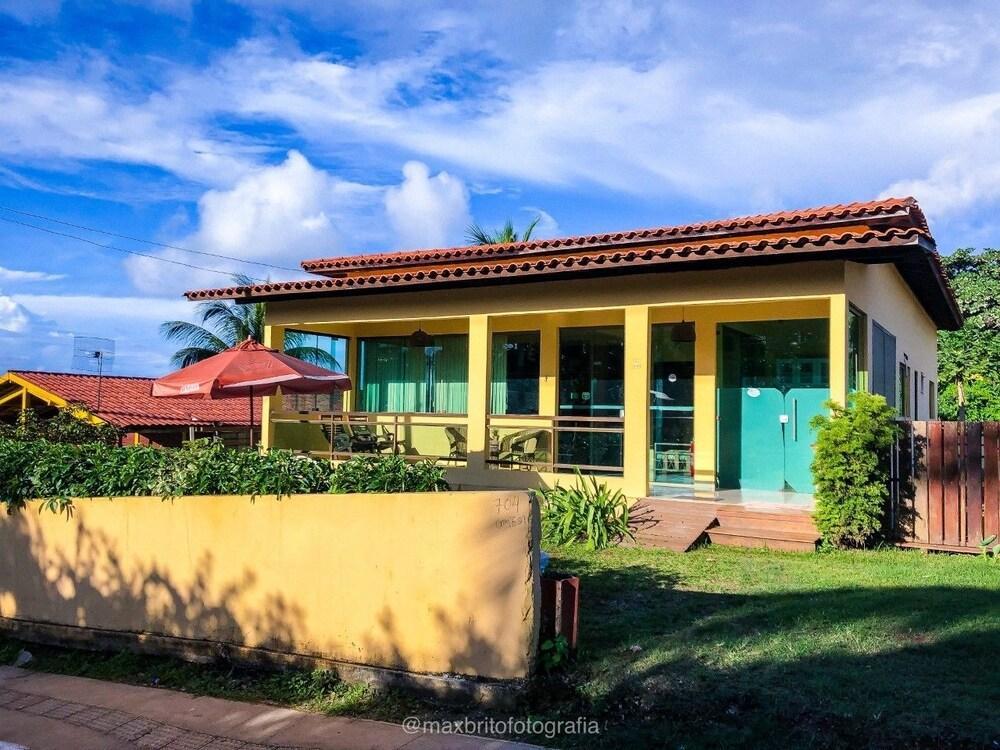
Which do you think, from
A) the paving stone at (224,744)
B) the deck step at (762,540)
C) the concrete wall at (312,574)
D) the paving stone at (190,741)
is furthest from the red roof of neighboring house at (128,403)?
the paving stone at (224,744)

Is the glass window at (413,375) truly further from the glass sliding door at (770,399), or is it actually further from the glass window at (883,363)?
the glass window at (883,363)

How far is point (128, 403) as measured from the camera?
827 inches

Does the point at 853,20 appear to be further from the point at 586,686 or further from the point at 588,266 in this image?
the point at 586,686

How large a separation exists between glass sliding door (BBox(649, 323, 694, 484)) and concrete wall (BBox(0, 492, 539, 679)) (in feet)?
22.0

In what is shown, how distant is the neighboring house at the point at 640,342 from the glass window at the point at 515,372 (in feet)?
0.08

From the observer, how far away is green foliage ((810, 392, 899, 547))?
830 centimetres

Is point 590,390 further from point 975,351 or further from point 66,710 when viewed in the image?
point 975,351

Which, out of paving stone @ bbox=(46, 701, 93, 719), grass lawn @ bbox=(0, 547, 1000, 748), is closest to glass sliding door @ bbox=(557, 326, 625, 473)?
grass lawn @ bbox=(0, 547, 1000, 748)

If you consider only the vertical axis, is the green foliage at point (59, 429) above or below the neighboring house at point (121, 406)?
below

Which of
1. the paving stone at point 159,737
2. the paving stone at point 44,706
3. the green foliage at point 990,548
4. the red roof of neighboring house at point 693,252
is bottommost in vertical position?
the paving stone at point 44,706

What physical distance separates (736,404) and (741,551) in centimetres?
304

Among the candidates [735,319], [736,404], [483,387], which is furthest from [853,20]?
[483,387]

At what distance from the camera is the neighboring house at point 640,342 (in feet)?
31.2

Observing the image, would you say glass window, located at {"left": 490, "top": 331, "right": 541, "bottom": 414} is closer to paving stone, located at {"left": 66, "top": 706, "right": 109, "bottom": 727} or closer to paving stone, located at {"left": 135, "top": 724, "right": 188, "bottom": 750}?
paving stone, located at {"left": 66, "top": 706, "right": 109, "bottom": 727}
